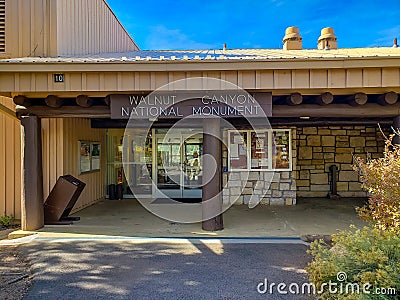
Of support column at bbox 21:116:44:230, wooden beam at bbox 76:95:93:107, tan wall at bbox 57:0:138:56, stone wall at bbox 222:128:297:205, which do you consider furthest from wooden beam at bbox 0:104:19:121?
stone wall at bbox 222:128:297:205

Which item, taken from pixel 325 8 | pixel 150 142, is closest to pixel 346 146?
pixel 150 142

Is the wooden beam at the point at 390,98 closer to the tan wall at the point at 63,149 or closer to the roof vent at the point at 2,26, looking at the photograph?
the tan wall at the point at 63,149

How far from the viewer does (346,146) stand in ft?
34.9

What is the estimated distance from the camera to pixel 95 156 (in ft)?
32.4

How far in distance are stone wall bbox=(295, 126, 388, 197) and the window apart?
1.36m

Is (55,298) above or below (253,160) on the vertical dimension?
below

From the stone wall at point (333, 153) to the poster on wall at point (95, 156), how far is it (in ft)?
20.4

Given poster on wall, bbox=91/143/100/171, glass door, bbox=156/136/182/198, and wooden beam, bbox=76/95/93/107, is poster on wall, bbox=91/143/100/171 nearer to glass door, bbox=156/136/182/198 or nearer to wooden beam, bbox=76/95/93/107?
glass door, bbox=156/136/182/198

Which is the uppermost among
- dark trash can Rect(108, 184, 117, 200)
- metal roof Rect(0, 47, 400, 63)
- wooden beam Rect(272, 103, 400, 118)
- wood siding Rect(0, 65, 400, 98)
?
metal roof Rect(0, 47, 400, 63)

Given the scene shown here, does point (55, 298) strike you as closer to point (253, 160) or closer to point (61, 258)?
point (61, 258)

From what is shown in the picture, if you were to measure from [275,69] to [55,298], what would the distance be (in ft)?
14.8

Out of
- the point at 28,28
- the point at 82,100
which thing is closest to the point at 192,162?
the point at 82,100

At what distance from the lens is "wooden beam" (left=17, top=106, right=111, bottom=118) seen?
6.45 m

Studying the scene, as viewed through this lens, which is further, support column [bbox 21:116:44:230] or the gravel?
support column [bbox 21:116:44:230]
